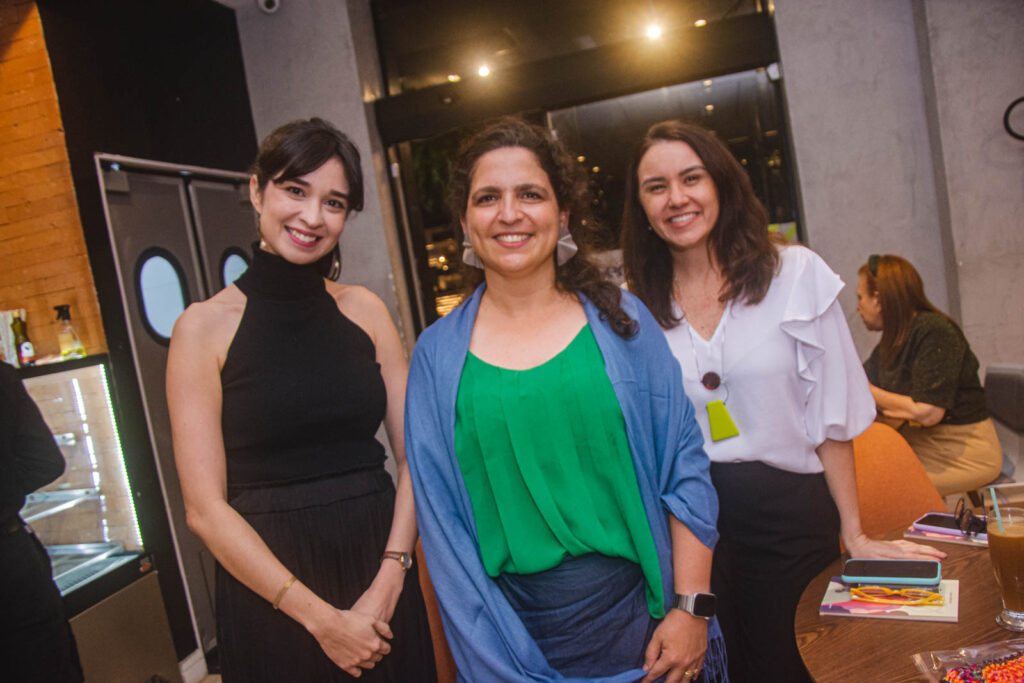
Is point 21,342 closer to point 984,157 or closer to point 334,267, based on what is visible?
point 334,267

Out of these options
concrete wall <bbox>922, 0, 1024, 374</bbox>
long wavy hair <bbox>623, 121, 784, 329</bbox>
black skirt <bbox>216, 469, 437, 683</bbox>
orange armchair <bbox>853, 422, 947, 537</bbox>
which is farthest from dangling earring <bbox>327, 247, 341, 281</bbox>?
concrete wall <bbox>922, 0, 1024, 374</bbox>

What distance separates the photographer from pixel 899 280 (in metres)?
3.20

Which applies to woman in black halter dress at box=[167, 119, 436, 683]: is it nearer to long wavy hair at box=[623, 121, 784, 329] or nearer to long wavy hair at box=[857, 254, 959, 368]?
long wavy hair at box=[623, 121, 784, 329]

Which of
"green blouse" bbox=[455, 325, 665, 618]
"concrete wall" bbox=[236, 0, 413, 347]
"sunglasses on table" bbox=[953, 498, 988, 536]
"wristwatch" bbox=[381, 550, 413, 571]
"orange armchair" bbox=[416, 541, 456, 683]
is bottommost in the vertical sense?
"orange armchair" bbox=[416, 541, 456, 683]

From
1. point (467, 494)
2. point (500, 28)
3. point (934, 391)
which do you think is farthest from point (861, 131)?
point (467, 494)

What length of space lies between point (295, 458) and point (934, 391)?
9.01ft

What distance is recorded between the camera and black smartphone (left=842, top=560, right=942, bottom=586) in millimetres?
1364

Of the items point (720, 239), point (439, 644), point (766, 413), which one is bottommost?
point (439, 644)

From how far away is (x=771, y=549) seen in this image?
166cm

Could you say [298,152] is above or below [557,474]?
above

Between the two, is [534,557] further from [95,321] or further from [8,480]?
[95,321]

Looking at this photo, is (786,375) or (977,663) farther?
(786,375)

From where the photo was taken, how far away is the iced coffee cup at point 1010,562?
1.21 metres

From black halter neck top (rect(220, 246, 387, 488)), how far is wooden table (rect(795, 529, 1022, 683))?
0.96 m
